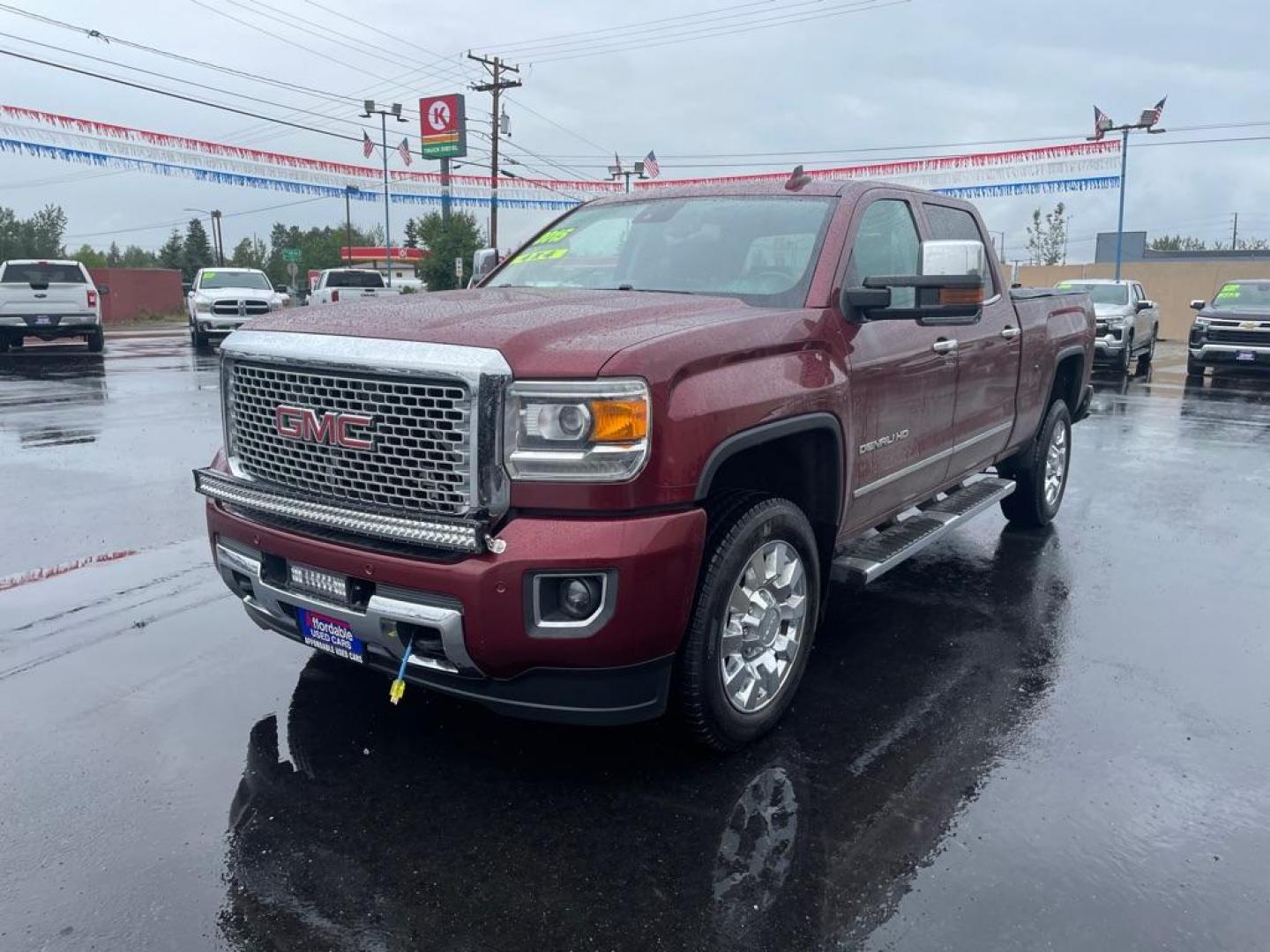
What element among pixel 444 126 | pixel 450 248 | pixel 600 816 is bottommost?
pixel 600 816

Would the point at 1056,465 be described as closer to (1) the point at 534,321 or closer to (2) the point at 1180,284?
(1) the point at 534,321

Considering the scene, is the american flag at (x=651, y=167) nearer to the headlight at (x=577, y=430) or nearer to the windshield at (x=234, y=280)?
the windshield at (x=234, y=280)

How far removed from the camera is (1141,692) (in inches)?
166

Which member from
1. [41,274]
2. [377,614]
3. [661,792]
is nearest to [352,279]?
[41,274]

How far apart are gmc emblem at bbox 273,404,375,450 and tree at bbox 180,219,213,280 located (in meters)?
101

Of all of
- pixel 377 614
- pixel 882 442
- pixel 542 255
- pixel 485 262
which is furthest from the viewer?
pixel 485 262

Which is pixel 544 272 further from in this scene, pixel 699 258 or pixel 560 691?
pixel 560 691

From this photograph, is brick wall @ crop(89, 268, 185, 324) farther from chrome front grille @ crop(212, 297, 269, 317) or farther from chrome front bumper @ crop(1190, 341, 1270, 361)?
chrome front bumper @ crop(1190, 341, 1270, 361)

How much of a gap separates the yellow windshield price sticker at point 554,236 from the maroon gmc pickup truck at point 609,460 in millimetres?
412

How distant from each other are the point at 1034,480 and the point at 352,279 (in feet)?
80.9

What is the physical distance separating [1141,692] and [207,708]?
373 cm

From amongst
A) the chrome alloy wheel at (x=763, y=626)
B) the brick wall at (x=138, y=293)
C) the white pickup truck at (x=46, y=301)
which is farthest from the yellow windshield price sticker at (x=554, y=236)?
the brick wall at (x=138, y=293)

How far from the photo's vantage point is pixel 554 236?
5094mm

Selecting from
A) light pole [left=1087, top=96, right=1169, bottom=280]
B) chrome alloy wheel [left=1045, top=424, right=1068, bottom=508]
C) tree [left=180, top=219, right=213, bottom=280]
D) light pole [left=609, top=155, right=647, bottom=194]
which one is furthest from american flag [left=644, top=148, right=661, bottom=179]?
tree [left=180, top=219, right=213, bottom=280]
